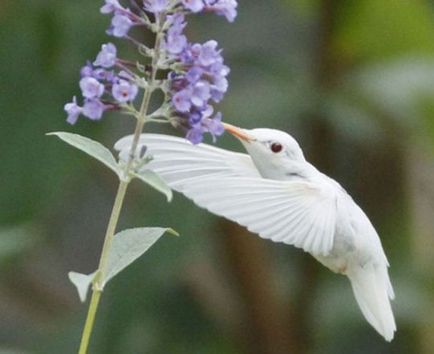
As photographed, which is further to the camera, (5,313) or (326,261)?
(5,313)

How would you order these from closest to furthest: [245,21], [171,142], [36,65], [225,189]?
[225,189]
[171,142]
[36,65]
[245,21]

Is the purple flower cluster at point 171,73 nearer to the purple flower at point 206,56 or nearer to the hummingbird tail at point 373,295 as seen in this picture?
the purple flower at point 206,56

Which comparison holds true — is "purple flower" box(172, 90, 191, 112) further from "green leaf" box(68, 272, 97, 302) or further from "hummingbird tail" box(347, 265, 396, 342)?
"hummingbird tail" box(347, 265, 396, 342)

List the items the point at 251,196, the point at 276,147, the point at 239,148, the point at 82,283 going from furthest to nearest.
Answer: the point at 239,148, the point at 276,147, the point at 251,196, the point at 82,283

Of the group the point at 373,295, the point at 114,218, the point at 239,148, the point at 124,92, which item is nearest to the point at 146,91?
the point at 124,92

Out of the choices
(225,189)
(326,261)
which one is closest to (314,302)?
(326,261)

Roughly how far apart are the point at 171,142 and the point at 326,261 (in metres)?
0.27

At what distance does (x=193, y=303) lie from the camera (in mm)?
3102

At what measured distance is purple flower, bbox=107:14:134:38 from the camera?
1.26 meters

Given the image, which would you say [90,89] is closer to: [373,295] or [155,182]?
[155,182]

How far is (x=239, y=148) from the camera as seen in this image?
2619 mm

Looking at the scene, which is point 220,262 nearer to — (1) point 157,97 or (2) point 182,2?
(1) point 157,97

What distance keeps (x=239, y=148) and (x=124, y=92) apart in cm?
139

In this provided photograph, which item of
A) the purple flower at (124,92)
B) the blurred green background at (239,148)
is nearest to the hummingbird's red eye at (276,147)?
the purple flower at (124,92)
